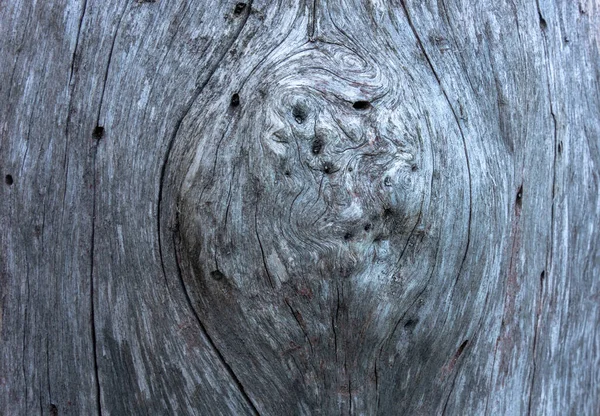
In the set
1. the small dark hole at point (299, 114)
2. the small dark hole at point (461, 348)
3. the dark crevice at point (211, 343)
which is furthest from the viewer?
the small dark hole at point (461, 348)

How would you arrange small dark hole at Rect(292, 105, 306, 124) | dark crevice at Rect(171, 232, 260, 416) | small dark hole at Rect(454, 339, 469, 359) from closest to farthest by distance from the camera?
small dark hole at Rect(292, 105, 306, 124) → dark crevice at Rect(171, 232, 260, 416) → small dark hole at Rect(454, 339, 469, 359)

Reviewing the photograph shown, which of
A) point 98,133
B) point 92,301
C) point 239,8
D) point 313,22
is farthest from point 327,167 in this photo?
point 92,301

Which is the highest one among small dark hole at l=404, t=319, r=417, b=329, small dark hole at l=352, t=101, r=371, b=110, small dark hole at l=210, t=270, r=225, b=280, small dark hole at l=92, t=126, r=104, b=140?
small dark hole at l=352, t=101, r=371, b=110

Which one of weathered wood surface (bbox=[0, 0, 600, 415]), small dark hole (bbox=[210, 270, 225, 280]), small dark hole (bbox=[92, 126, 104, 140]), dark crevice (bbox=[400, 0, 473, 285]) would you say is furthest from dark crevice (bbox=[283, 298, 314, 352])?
small dark hole (bbox=[92, 126, 104, 140])

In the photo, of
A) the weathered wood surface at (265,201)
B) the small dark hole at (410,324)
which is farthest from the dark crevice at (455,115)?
the small dark hole at (410,324)

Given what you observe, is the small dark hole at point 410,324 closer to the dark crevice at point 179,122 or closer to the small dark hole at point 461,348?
the small dark hole at point 461,348

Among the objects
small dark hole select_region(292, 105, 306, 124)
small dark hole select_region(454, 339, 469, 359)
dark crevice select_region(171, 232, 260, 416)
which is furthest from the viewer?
small dark hole select_region(454, 339, 469, 359)

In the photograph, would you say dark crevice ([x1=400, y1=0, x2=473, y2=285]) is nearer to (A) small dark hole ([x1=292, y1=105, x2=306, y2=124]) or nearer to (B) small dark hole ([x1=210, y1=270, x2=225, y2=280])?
(A) small dark hole ([x1=292, y1=105, x2=306, y2=124])

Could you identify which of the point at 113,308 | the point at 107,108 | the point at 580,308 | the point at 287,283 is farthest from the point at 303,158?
the point at 580,308
